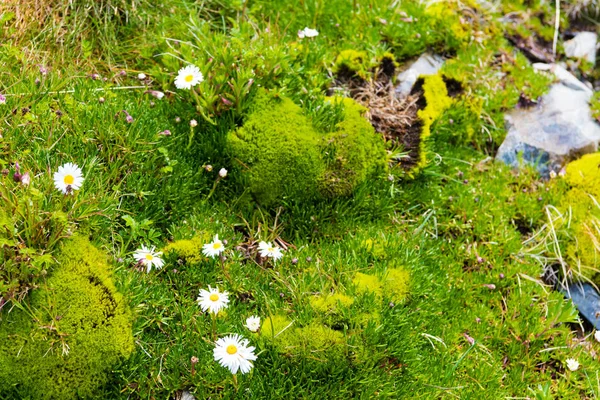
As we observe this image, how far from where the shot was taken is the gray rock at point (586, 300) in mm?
4629

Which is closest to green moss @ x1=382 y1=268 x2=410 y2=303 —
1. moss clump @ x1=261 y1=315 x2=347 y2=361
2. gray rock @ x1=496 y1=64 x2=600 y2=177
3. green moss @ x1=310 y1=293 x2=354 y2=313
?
green moss @ x1=310 y1=293 x2=354 y2=313

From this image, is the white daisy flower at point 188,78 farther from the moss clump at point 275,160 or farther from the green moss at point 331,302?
the green moss at point 331,302

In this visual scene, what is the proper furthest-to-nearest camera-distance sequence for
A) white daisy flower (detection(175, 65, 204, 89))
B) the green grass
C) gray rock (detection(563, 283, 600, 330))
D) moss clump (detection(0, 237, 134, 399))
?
gray rock (detection(563, 283, 600, 330)) < white daisy flower (detection(175, 65, 204, 89)) < the green grass < moss clump (detection(0, 237, 134, 399))

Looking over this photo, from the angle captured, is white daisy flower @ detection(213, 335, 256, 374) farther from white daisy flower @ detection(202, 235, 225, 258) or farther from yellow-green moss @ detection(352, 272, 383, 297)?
yellow-green moss @ detection(352, 272, 383, 297)

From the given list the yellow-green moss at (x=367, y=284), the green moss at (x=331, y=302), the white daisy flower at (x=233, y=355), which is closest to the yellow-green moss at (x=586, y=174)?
the yellow-green moss at (x=367, y=284)

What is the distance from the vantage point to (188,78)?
4.32 m

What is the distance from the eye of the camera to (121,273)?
3.63m

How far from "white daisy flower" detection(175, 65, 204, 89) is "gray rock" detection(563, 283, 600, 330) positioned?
3383 millimetres

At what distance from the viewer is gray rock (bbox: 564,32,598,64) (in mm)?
6602

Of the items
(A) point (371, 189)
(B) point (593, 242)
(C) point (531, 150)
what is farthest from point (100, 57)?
(B) point (593, 242)

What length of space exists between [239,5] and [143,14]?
889 millimetres

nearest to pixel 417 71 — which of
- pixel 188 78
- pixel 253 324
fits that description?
pixel 188 78

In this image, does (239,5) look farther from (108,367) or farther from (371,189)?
(108,367)

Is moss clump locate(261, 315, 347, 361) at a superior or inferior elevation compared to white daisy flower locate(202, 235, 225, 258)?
inferior
